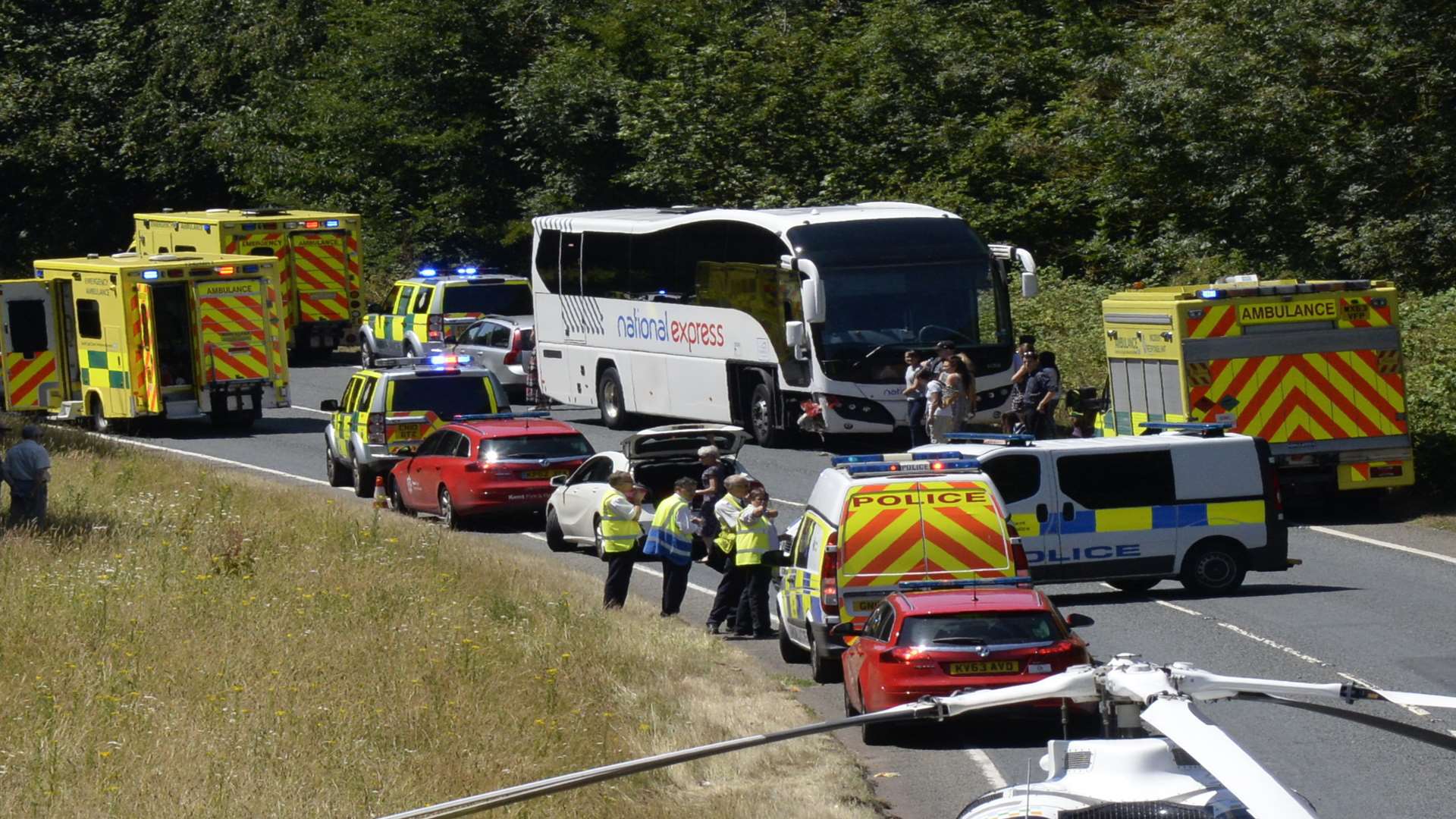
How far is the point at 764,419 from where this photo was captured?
1089 inches

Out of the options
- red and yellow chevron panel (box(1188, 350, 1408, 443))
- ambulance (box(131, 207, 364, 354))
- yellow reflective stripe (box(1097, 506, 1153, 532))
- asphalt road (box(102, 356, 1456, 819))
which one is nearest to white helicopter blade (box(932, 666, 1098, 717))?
asphalt road (box(102, 356, 1456, 819))

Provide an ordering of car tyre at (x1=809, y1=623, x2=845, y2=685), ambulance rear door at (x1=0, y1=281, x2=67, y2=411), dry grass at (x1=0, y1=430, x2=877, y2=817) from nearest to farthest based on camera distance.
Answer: dry grass at (x1=0, y1=430, x2=877, y2=817) → car tyre at (x1=809, y1=623, x2=845, y2=685) → ambulance rear door at (x1=0, y1=281, x2=67, y2=411)

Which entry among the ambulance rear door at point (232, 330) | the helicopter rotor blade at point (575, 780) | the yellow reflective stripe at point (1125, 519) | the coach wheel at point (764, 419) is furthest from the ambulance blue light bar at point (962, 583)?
the ambulance rear door at point (232, 330)

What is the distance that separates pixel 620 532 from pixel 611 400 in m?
15.0

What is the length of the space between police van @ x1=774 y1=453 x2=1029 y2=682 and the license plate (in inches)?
64.8

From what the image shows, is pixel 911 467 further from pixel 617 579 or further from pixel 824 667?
pixel 617 579

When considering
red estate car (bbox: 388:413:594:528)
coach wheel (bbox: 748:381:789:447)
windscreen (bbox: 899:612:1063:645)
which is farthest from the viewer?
coach wheel (bbox: 748:381:789:447)

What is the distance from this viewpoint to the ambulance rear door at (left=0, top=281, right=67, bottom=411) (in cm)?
3209

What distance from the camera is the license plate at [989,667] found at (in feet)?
39.6

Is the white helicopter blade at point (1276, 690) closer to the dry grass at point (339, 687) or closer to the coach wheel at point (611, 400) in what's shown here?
the dry grass at point (339, 687)

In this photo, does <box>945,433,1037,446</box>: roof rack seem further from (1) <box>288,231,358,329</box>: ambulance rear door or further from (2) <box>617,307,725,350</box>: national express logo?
(1) <box>288,231,358,329</box>: ambulance rear door

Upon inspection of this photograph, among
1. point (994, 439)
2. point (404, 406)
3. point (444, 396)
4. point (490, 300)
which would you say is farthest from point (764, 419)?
point (490, 300)

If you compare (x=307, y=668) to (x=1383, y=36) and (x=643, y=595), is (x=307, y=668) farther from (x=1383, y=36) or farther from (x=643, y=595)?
(x=1383, y=36)

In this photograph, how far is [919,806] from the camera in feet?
35.4
